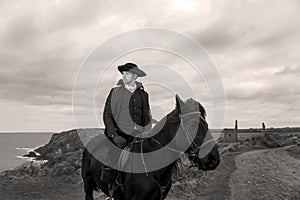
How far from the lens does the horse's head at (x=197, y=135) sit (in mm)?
6902

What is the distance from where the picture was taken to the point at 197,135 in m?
6.98

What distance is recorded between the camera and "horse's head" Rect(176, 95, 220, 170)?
690 centimetres

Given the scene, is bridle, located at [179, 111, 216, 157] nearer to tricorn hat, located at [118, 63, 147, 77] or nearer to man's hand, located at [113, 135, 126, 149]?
man's hand, located at [113, 135, 126, 149]

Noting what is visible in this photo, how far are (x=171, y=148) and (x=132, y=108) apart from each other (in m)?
1.16

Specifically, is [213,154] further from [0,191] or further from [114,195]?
[0,191]

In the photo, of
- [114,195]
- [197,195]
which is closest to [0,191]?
[197,195]

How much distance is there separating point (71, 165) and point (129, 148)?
58.5 feet

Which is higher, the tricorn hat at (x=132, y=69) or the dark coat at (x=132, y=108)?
the tricorn hat at (x=132, y=69)

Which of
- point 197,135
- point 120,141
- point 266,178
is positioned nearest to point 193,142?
point 197,135

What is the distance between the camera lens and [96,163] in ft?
28.7

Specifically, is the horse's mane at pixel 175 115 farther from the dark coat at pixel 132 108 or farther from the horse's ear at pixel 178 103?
the dark coat at pixel 132 108

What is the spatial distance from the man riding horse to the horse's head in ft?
3.16

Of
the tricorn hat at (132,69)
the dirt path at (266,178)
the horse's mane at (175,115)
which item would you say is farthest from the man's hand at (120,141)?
the dirt path at (266,178)

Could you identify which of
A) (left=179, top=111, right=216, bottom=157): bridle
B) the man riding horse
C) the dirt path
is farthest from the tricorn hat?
the dirt path
